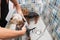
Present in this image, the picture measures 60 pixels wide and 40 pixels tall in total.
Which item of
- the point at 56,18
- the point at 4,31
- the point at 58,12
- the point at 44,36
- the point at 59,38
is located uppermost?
the point at 4,31

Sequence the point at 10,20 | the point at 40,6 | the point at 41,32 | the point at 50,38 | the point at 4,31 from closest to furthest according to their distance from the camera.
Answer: the point at 4,31 → the point at 10,20 → the point at 50,38 → the point at 41,32 → the point at 40,6

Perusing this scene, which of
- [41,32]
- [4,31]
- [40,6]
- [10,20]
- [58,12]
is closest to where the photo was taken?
[4,31]

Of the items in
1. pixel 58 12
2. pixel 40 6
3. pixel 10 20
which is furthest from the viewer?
pixel 40 6

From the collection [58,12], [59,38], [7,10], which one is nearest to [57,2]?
[58,12]

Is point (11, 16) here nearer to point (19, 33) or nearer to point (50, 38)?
point (19, 33)

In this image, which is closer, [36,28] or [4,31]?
[4,31]

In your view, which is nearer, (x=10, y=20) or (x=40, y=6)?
(x=10, y=20)

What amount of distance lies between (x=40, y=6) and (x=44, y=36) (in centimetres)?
63

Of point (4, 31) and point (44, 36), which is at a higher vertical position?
point (4, 31)

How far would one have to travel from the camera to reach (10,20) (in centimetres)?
82

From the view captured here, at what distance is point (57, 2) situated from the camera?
1.63 metres

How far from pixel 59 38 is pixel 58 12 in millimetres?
368

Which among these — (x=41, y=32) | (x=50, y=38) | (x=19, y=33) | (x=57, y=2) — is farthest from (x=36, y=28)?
(x=19, y=33)

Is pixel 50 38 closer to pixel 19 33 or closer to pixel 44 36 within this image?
pixel 44 36
